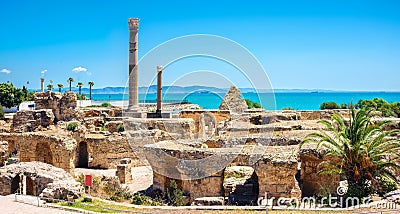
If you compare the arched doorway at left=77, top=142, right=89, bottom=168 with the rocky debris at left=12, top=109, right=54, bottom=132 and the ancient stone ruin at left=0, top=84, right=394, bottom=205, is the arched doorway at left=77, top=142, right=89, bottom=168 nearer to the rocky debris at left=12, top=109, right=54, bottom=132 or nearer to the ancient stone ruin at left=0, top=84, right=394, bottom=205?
the ancient stone ruin at left=0, top=84, right=394, bottom=205

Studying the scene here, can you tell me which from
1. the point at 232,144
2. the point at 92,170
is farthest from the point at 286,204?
the point at 92,170

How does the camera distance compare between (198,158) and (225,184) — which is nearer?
(198,158)

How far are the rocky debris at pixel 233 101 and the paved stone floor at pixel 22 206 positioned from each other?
23.0 m

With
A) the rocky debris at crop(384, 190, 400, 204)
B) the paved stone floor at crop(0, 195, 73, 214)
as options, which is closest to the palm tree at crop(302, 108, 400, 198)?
the rocky debris at crop(384, 190, 400, 204)

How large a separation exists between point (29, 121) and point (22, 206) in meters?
15.9

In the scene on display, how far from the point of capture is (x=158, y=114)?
31.9m

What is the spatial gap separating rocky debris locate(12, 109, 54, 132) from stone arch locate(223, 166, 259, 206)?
15.4 m

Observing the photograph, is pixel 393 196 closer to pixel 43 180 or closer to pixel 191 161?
pixel 191 161

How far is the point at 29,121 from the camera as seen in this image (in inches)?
1008

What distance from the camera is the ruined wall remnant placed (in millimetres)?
29328

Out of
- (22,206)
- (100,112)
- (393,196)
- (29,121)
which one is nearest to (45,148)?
(29,121)

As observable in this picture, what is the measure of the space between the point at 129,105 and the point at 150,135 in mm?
11425

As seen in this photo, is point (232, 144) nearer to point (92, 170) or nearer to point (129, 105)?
point (92, 170)

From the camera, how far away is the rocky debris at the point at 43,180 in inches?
463
